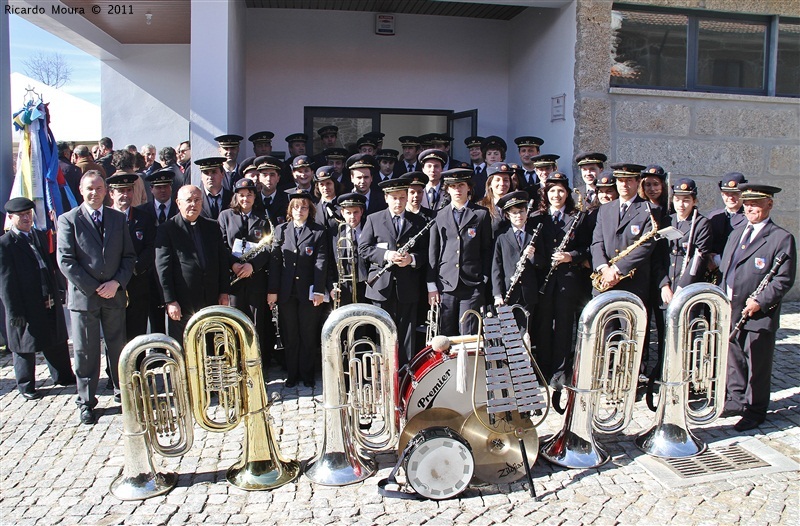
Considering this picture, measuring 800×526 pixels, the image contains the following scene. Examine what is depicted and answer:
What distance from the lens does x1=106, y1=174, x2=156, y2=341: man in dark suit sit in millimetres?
6660

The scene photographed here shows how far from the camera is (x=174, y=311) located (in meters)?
6.07

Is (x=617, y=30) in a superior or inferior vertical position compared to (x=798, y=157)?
superior

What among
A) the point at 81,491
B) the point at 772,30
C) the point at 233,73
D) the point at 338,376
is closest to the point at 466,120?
the point at 233,73

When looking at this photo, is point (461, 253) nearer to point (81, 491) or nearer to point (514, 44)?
point (81, 491)

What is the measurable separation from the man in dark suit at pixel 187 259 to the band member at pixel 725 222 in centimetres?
497

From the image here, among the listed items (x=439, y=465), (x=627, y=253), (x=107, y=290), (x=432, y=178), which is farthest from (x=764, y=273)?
(x=107, y=290)

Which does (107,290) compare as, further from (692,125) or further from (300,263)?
(692,125)

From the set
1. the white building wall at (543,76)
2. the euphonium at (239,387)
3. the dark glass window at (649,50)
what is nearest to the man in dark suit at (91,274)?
the euphonium at (239,387)

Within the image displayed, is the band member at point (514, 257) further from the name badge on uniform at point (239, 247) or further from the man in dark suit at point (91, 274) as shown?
the man in dark suit at point (91, 274)

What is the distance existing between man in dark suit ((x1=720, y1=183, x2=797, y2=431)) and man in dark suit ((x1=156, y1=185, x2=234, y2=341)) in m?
Result: 4.79

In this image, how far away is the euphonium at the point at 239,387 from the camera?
4.46 metres

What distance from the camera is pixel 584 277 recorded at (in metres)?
6.61

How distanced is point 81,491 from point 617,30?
919 centimetres

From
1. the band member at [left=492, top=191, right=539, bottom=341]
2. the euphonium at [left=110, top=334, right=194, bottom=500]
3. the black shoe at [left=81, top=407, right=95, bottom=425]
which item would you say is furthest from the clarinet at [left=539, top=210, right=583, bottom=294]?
the black shoe at [left=81, top=407, right=95, bottom=425]
